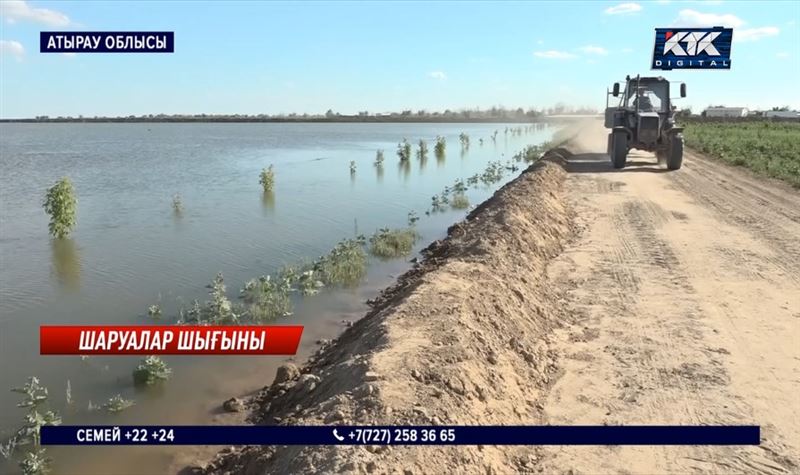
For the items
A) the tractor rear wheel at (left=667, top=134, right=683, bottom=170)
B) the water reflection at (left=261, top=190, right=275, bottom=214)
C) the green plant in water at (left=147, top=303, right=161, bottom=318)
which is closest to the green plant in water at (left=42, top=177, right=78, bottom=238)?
the water reflection at (left=261, top=190, right=275, bottom=214)

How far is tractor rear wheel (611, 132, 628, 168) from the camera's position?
65.5ft

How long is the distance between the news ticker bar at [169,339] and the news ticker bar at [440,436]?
1.98m

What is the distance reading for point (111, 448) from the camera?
513 cm

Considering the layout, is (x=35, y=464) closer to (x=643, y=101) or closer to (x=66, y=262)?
(x=66, y=262)

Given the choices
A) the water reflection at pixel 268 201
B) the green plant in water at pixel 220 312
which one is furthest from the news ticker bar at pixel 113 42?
the water reflection at pixel 268 201

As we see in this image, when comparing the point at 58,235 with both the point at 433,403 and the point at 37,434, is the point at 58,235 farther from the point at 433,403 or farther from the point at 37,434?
the point at 433,403

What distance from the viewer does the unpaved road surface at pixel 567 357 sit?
159 inches

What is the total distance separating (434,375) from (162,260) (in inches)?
328

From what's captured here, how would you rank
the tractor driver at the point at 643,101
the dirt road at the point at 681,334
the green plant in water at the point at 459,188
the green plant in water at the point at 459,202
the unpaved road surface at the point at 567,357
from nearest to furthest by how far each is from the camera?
the unpaved road surface at the point at 567,357
the dirt road at the point at 681,334
the green plant in water at the point at 459,202
the tractor driver at the point at 643,101
the green plant in water at the point at 459,188

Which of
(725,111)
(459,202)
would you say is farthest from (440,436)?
(725,111)

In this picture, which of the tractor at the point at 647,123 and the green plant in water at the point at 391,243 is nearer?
the green plant in water at the point at 391,243

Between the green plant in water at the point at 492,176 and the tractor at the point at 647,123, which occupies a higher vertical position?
the tractor at the point at 647,123

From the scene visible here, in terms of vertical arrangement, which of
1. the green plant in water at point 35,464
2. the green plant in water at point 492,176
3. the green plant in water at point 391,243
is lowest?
the green plant in water at point 35,464

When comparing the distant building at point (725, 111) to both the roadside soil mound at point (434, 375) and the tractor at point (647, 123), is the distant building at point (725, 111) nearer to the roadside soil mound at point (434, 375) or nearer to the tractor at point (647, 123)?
the tractor at point (647, 123)
